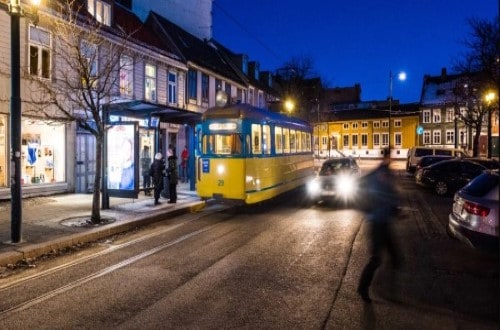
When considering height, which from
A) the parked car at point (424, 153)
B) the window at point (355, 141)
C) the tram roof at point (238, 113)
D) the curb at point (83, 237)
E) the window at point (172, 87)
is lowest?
→ the curb at point (83, 237)

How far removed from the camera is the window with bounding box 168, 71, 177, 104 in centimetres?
2642

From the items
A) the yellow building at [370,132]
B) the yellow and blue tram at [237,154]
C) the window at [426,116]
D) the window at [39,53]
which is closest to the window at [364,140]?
the yellow building at [370,132]

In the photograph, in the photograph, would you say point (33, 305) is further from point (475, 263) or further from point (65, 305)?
point (475, 263)

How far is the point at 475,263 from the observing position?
839 cm

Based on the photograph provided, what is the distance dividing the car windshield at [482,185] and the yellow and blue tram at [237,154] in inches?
315

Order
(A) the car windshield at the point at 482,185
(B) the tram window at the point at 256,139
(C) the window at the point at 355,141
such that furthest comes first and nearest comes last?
(C) the window at the point at 355,141 → (B) the tram window at the point at 256,139 → (A) the car windshield at the point at 482,185

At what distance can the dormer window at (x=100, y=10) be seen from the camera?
67.8 ft

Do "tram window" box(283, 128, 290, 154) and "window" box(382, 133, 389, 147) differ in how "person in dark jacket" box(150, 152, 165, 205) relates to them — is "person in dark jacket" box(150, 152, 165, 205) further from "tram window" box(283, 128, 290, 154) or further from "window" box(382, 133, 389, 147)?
"window" box(382, 133, 389, 147)

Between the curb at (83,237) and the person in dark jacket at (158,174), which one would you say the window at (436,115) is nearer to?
the person in dark jacket at (158,174)

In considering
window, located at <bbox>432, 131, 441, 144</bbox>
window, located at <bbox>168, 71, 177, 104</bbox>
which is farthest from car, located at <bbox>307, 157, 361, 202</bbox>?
window, located at <bbox>432, 131, 441, 144</bbox>

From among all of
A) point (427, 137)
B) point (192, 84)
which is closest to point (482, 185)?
point (192, 84)

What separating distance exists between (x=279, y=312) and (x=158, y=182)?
35.9ft

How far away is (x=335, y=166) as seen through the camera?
20.8 meters

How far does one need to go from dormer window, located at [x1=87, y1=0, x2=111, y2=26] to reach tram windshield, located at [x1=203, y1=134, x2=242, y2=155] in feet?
26.7
